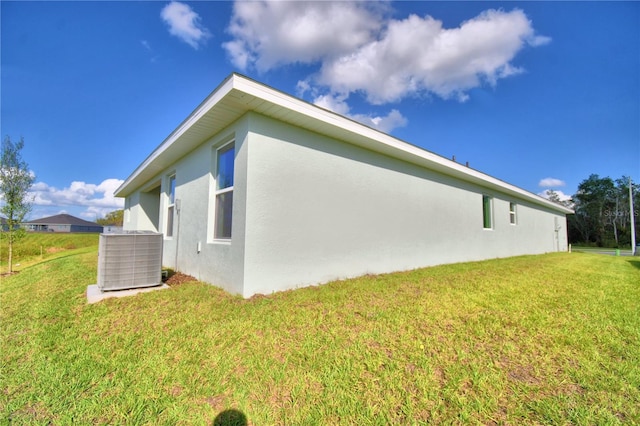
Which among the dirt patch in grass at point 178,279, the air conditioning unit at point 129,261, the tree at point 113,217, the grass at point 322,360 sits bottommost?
the grass at point 322,360

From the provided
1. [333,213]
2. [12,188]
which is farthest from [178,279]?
[12,188]

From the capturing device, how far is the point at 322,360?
2277mm

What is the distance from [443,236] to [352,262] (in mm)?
4058

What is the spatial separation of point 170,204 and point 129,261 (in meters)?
3.89

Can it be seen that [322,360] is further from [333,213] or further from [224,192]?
[224,192]

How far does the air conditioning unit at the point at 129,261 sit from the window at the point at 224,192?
3.49 feet

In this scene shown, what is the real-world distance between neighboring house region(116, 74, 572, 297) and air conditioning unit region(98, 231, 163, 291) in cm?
91

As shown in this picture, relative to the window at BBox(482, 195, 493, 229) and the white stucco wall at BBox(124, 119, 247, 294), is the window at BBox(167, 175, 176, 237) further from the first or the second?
the window at BBox(482, 195, 493, 229)

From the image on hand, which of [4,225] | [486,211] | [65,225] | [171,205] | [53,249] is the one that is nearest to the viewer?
[171,205]

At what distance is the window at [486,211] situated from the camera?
33.8 ft

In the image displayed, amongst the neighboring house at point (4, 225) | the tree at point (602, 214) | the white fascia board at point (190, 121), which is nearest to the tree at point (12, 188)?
the neighboring house at point (4, 225)

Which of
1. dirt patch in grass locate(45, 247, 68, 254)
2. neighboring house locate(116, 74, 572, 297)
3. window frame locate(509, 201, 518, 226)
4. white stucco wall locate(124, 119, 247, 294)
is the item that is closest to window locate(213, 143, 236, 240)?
neighboring house locate(116, 74, 572, 297)

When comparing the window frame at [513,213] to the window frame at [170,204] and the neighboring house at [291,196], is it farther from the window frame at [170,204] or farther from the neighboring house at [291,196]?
the window frame at [170,204]

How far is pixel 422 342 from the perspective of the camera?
102 inches
